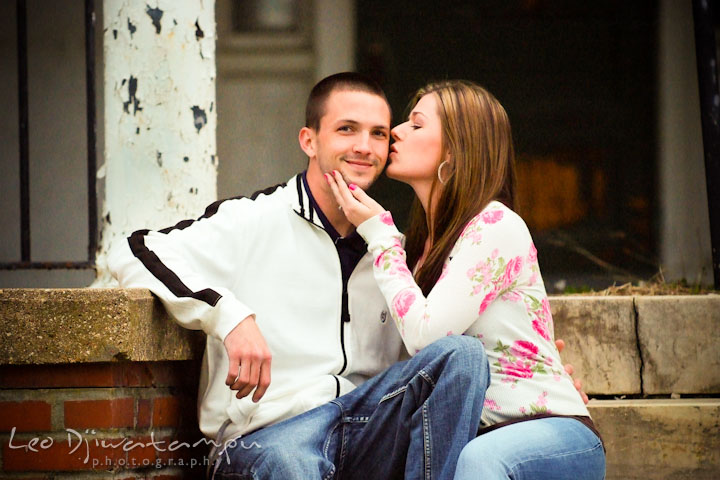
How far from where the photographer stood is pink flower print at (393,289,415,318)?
8.54 ft

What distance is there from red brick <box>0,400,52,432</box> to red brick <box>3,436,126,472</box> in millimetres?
33


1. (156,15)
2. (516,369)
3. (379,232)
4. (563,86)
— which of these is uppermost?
(156,15)

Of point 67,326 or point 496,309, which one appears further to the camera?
point 496,309

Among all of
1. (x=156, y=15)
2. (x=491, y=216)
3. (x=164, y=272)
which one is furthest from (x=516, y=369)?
(x=156, y=15)

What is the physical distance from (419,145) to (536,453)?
107cm

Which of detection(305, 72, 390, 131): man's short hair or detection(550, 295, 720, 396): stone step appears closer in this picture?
detection(305, 72, 390, 131): man's short hair

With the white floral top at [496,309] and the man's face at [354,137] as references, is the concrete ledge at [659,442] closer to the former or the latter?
the white floral top at [496,309]

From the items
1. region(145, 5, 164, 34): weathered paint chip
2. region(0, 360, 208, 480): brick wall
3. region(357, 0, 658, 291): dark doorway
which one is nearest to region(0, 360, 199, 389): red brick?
region(0, 360, 208, 480): brick wall

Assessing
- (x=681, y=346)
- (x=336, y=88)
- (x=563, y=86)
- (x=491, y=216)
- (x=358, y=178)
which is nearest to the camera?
(x=491, y=216)

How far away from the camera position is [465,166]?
2.86m

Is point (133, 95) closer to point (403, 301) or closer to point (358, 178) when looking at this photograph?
point (358, 178)

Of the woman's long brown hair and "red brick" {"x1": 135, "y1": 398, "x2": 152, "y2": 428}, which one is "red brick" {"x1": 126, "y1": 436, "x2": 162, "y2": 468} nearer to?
"red brick" {"x1": 135, "y1": 398, "x2": 152, "y2": 428}

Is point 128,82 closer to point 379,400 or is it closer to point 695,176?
point 379,400

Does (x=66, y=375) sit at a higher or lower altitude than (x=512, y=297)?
lower
